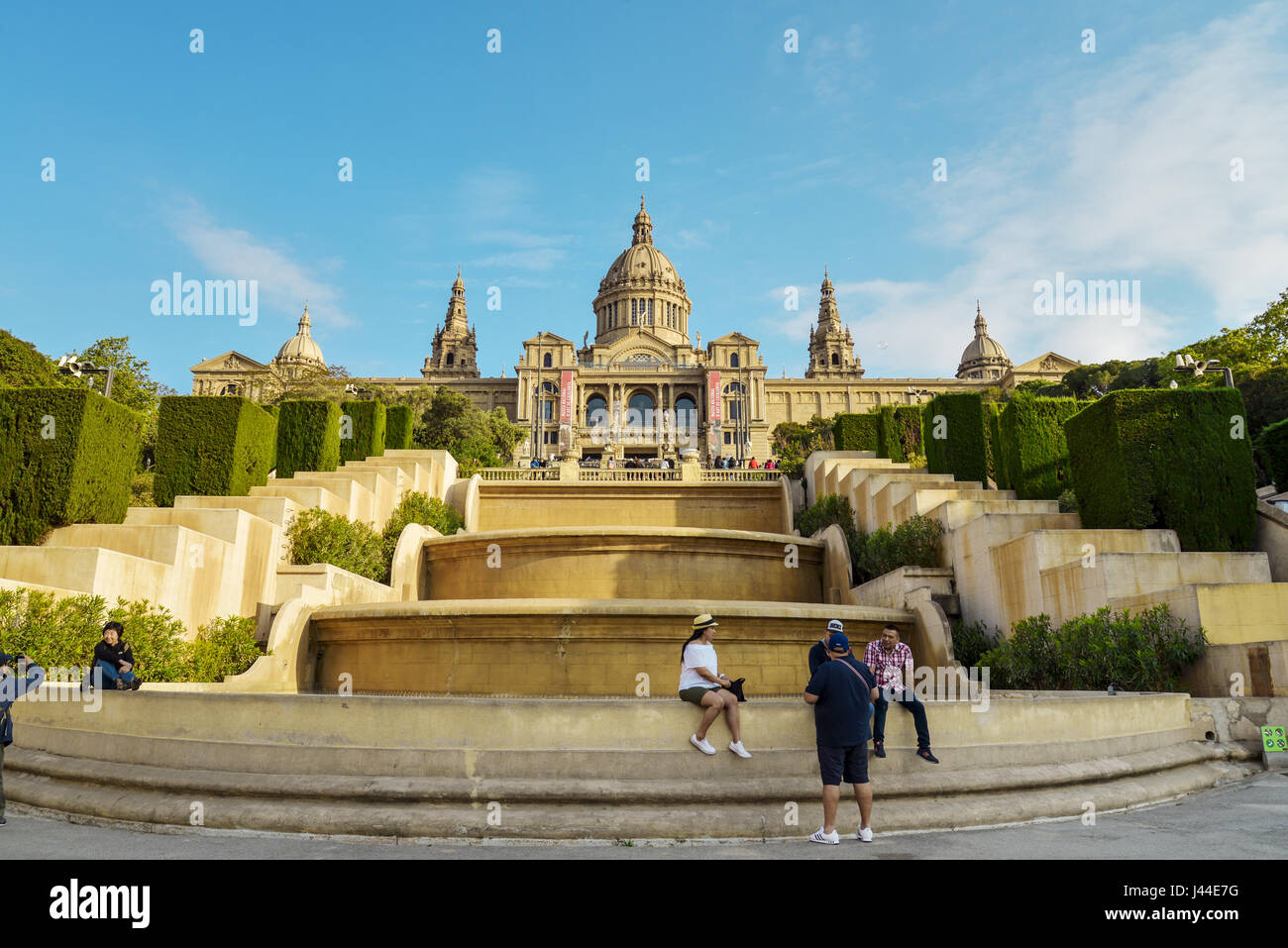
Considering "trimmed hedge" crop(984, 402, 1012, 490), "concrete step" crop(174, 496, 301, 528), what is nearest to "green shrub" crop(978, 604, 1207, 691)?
"trimmed hedge" crop(984, 402, 1012, 490)

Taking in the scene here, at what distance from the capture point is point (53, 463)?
40.5 ft

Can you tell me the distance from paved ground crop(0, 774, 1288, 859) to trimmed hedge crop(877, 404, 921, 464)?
19.0m

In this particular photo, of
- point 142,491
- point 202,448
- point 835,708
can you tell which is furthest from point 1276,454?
point 142,491

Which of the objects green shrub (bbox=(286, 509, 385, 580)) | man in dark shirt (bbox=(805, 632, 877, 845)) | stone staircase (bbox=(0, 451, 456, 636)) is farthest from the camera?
green shrub (bbox=(286, 509, 385, 580))

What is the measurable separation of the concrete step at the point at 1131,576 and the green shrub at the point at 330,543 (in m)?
11.8

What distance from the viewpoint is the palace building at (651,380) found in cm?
9638

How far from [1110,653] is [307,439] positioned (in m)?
18.7

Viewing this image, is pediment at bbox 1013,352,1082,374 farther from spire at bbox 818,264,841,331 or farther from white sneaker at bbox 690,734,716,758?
white sneaker at bbox 690,734,716,758

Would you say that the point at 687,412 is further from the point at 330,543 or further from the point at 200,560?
the point at 200,560

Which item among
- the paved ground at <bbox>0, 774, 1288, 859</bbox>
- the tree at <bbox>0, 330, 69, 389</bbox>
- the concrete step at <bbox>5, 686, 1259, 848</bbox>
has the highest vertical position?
the tree at <bbox>0, 330, 69, 389</bbox>

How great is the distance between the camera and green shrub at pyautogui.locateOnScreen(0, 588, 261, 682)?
891 centimetres

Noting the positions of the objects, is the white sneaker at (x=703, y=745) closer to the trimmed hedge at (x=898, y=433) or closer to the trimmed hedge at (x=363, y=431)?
the trimmed hedge at (x=363, y=431)
